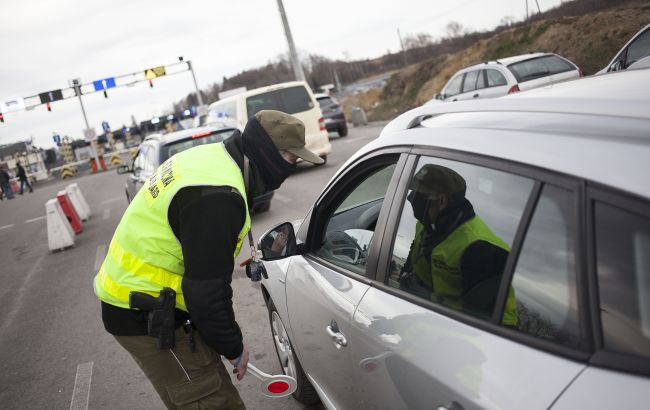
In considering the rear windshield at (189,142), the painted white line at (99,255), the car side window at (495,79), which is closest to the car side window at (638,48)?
the car side window at (495,79)

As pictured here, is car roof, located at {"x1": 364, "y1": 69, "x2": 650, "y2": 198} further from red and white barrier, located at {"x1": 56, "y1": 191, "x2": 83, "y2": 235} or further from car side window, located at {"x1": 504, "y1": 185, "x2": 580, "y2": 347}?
red and white barrier, located at {"x1": 56, "y1": 191, "x2": 83, "y2": 235}

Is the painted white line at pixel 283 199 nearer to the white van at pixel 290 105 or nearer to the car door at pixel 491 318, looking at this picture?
the white van at pixel 290 105

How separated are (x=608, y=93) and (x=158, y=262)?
5.76 ft

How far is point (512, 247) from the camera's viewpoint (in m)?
1.46

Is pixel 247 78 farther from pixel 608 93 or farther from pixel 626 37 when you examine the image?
pixel 608 93

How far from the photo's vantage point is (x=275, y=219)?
8875 mm

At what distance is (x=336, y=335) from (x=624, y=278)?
1305mm

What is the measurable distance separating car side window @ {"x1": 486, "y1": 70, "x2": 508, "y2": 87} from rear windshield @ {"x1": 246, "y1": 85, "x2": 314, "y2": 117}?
14.4 feet

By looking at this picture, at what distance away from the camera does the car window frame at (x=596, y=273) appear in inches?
42.7

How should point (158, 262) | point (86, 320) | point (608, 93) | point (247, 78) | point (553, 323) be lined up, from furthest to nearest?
point (247, 78) < point (86, 320) < point (158, 262) < point (608, 93) < point (553, 323)

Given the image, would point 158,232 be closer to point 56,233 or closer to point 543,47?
point 56,233

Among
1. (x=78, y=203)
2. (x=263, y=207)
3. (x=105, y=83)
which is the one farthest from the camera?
(x=105, y=83)

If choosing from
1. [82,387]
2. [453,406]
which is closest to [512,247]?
Result: [453,406]

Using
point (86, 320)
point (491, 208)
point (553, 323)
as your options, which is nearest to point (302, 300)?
point (491, 208)
